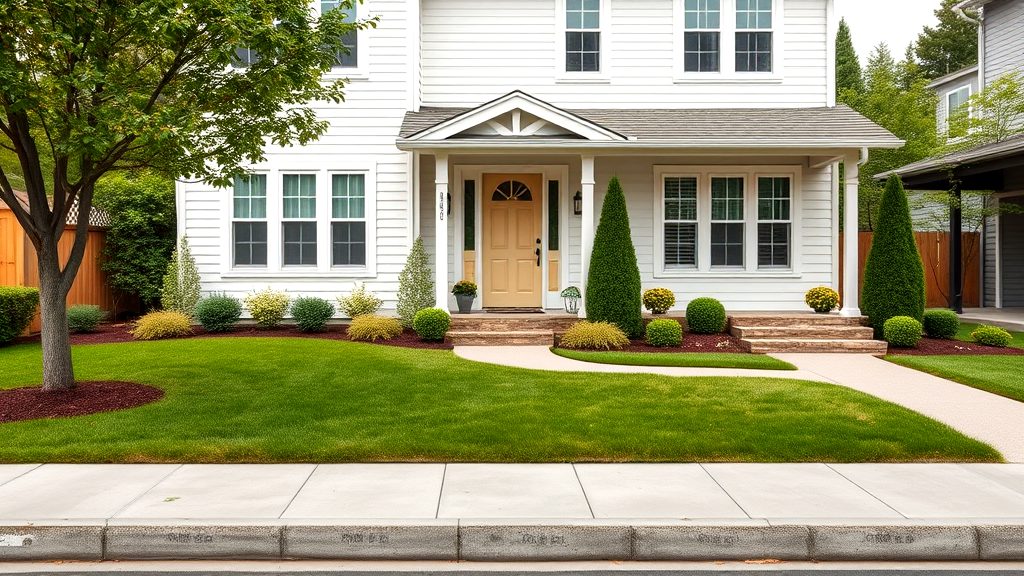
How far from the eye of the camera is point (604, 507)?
4.71m

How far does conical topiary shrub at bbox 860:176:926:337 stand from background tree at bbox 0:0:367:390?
940 cm

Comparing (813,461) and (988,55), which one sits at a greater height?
(988,55)

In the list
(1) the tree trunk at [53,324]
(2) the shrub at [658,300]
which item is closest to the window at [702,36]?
(2) the shrub at [658,300]

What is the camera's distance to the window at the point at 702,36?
14.3 m

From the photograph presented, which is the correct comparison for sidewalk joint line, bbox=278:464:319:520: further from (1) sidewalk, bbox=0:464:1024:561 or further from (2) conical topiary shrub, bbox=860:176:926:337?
(2) conical topiary shrub, bbox=860:176:926:337

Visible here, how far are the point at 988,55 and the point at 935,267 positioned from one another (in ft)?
20.9

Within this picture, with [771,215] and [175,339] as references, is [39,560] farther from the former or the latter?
[771,215]

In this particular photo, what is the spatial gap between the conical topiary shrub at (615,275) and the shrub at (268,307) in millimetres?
5692

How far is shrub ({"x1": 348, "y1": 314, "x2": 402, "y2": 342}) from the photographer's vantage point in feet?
39.6

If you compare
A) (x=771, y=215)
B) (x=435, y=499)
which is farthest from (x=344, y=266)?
(x=435, y=499)

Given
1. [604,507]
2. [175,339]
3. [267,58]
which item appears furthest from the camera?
[175,339]

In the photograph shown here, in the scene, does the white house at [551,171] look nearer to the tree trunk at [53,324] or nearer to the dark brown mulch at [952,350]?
the dark brown mulch at [952,350]

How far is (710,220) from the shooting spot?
14.0 metres

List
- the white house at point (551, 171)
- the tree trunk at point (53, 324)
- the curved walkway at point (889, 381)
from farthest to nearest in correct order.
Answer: the white house at point (551, 171), the tree trunk at point (53, 324), the curved walkway at point (889, 381)
